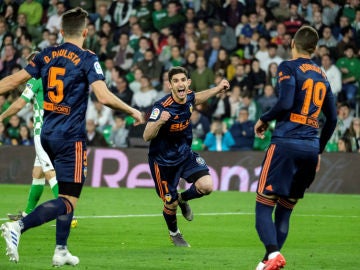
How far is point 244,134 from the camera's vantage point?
907 inches

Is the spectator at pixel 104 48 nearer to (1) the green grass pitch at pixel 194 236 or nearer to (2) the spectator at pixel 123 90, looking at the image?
(2) the spectator at pixel 123 90

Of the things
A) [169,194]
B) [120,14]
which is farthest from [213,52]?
[169,194]

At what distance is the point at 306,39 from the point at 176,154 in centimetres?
339

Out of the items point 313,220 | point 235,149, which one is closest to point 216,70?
point 235,149

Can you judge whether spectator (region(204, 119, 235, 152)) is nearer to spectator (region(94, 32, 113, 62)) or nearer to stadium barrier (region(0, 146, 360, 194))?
stadium barrier (region(0, 146, 360, 194))

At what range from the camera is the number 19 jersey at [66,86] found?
9461 mm

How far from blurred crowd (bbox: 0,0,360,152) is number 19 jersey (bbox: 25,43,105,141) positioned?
13518mm

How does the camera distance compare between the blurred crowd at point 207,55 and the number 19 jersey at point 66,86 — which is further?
the blurred crowd at point 207,55

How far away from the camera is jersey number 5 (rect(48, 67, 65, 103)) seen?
9.48 m

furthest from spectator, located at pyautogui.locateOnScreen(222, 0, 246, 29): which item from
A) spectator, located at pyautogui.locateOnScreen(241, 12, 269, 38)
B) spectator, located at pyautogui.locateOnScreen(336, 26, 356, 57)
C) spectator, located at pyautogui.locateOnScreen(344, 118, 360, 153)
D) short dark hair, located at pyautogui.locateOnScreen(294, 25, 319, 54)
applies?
short dark hair, located at pyautogui.locateOnScreen(294, 25, 319, 54)

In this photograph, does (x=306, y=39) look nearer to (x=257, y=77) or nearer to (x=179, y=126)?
(x=179, y=126)

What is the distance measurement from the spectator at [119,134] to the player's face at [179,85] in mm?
12176

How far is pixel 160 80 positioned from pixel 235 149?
369 centimetres

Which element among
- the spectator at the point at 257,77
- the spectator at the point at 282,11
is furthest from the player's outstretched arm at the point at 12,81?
the spectator at the point at 282,11
